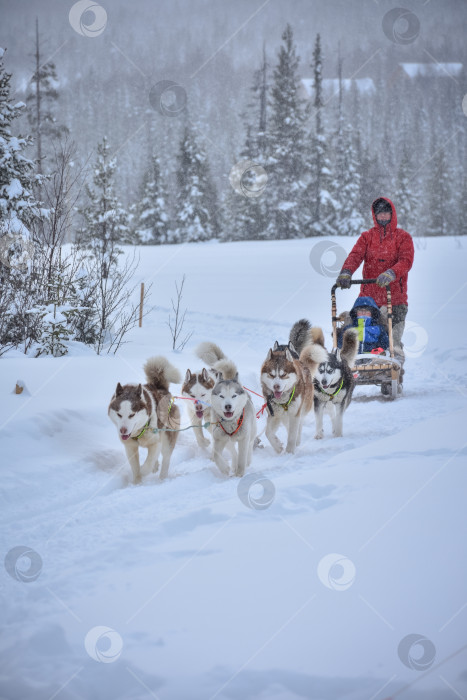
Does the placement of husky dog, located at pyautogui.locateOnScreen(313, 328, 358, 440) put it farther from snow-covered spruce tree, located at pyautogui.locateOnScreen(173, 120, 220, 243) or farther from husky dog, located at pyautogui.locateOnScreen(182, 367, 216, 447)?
snow-covered spruce tree, located at pyautogui.locateOnScreen(173, 120, 220, 243)

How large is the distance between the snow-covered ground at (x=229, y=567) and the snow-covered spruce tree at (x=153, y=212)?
30.6m

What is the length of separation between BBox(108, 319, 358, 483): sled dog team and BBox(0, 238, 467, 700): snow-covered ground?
204mm

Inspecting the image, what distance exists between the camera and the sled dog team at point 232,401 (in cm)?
418

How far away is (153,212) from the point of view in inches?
1352

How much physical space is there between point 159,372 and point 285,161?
27834 millimetres

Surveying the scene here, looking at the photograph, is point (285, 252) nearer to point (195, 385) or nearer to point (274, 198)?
point (274, 198)

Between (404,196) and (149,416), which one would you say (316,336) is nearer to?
(149,416)

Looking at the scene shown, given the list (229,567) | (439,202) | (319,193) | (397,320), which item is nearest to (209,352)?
(397,320)

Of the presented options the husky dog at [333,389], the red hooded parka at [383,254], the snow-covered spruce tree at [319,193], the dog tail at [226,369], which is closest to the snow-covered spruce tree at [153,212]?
the snow-covered spruce tree at [319,193]

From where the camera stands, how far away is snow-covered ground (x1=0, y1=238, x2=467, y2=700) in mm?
1945

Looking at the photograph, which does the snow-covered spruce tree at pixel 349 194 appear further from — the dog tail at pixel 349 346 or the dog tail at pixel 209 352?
the dog tail at pixel 209 352

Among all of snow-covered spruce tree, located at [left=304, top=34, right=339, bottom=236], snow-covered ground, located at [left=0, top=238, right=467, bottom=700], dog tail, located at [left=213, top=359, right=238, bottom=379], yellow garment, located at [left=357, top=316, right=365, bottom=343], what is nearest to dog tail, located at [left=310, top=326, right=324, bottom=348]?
yellow garment, located at [left=357, top=316, right=365, bottom=343]

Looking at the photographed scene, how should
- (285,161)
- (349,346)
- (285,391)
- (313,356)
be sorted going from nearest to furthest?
(285,391), (313,356), (349,346), (285,161)

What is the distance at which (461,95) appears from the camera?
261ft
